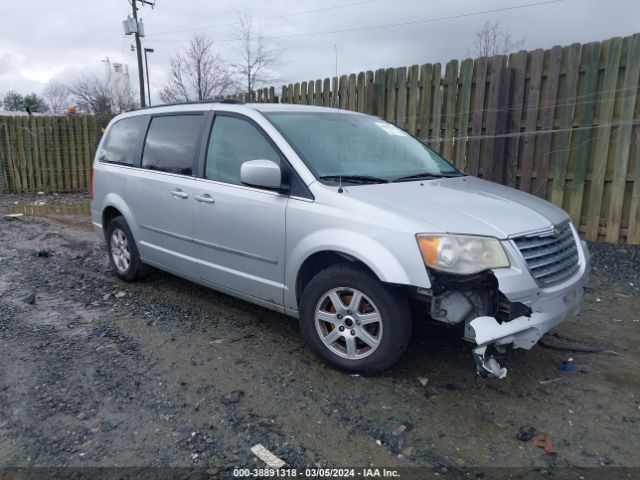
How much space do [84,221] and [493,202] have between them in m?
8.55

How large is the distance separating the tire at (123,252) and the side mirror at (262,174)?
227 centimetres

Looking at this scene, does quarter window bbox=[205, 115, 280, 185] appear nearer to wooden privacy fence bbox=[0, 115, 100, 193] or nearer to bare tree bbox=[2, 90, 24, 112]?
wooden privacy fence bbox=[0, 115, 100, 193]

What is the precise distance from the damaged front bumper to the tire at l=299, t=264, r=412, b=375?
449mm

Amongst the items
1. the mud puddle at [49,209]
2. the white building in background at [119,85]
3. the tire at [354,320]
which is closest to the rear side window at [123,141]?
the tire at [354,320]

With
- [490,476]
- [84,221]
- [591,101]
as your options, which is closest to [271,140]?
[490,476]

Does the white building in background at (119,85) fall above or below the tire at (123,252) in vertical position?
above

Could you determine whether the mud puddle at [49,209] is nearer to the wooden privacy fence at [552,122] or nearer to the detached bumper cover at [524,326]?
the wooden privacy fence at [552,122]

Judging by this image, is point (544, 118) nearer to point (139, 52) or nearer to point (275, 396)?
point (275, 396)

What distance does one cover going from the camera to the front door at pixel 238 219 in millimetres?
3736

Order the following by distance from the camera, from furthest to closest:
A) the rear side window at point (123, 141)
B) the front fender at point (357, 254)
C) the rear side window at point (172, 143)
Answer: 1. the rear side window at point (123, 141)
2. the rear side window at point (172, 143)
3. the front fender at point (357, 254)

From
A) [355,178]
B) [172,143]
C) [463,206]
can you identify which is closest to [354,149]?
[355,178]

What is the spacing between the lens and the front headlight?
2.92 metres

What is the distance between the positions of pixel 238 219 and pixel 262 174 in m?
0.54

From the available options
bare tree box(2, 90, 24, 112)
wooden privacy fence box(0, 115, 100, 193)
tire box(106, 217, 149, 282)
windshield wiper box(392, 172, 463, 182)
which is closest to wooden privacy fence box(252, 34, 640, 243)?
windshield wiper box(392, 172, 463, 182)
